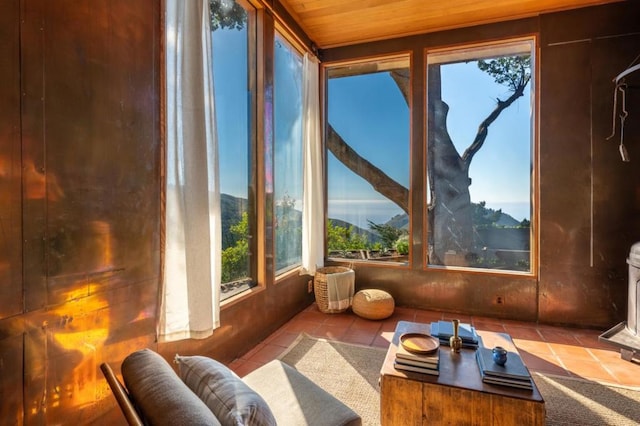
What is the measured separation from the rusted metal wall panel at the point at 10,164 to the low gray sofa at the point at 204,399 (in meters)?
0.56

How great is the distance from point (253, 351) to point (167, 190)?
1537 mm

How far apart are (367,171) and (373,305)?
5.29ft

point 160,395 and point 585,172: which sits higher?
point 585,172

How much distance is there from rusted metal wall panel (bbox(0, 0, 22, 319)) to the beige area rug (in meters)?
1.75

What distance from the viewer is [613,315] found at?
3.12m

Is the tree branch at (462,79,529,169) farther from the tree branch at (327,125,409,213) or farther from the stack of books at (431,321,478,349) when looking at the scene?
the stack of books at (431,321,478,349)

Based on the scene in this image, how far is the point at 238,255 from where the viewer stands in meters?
2.70

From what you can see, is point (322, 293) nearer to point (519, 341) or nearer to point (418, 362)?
point (519, 341)

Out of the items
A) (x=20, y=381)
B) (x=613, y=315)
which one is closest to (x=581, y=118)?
(x=613, y=315)

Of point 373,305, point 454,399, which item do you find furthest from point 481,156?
point 454,399

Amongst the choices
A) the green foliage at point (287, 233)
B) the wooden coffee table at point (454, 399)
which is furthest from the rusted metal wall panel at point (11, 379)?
the green foliage at point (287, 233)

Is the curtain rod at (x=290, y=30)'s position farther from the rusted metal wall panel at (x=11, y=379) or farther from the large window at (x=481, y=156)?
the rusted metal wall panel at (x=11, y=379)

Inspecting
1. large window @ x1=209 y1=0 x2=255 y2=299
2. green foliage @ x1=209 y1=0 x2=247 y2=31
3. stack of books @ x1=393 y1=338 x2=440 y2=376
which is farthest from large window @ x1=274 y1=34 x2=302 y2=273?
stack of books @ x1=393 y1=338 x2=440 y2=376

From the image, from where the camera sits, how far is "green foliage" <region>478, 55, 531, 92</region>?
3504mm
